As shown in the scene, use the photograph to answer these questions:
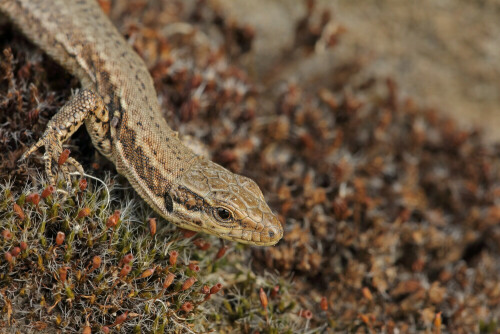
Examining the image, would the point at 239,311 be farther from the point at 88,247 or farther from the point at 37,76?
the point at 37,76

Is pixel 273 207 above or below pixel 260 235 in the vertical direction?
below

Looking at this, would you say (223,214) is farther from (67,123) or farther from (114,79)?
(114,79)

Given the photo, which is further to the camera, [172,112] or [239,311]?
[172,112]

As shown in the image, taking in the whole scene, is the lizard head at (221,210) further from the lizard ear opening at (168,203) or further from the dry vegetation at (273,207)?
the dry vegetation at (273,207)

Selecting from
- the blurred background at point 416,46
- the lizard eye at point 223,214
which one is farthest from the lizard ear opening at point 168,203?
the blurred background at point 416,46

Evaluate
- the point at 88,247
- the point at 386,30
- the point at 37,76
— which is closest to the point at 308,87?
the point at 386,30

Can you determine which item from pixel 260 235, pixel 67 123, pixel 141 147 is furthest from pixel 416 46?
pixel 67 123

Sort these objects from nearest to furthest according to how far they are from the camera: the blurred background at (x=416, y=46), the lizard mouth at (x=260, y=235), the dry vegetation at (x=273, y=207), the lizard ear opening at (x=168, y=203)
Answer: the dry vegetation at (x=273, y=207)
the lizard mouth at (x=260, y=235)
the lizard ear opening at (x=168, y=203)
the blurred background at (x=416, y=46)

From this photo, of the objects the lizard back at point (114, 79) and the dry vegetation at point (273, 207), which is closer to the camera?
the dry vegetation at point (273, 207)
